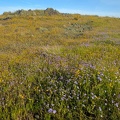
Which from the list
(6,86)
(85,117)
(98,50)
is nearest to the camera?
(85,117)

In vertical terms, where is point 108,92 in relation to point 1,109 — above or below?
above

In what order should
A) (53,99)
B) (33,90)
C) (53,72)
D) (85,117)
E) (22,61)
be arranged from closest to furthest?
(85,117) → (53,99) → (33,90) → (53,72) → (22,61)

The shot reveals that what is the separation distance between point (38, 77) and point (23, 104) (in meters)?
1.82

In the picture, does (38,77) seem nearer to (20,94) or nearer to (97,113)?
(20,94)

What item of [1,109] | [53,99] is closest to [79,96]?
[53,99]

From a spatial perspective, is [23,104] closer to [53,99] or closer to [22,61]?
[53,99]

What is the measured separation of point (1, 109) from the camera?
537cm

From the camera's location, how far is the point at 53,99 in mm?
5715

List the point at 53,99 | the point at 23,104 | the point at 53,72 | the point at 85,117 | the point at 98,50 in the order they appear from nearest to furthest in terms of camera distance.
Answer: the point at 85,117 → the point at 23,104 → the point at 53,99 → the point at 53,72 → the point at 98,50

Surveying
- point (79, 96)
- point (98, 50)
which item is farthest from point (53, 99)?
point (98, 50)

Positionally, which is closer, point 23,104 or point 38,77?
point 23,104

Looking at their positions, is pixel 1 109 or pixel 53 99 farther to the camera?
pixel 53 99

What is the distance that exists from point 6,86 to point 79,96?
2176 mm

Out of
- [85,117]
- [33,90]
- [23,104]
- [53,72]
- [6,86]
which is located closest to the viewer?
[85,117]
